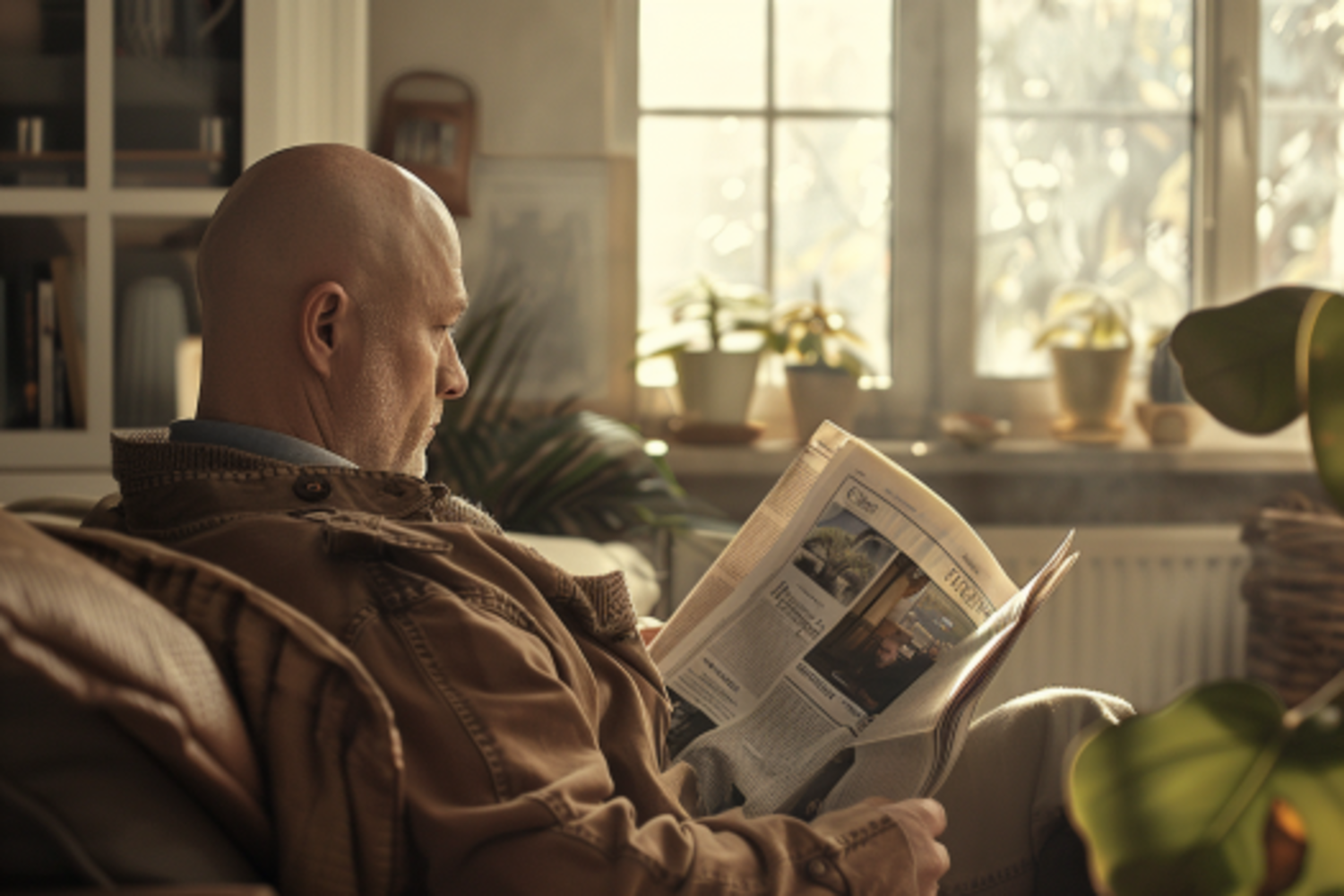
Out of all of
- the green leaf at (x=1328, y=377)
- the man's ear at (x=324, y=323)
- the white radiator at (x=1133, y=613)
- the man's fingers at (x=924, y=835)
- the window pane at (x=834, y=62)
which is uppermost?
the window pane at (x=834, y=62)

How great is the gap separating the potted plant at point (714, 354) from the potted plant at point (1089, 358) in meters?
0.62

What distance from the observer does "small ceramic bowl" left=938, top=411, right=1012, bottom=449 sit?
239 centimetres

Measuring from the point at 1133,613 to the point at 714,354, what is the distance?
1023 mm

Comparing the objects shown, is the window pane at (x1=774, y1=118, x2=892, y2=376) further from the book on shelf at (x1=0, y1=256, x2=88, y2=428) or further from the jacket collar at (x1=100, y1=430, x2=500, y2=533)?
the jacket collar at (x1=100, y1=430, x2=500, y2=533)

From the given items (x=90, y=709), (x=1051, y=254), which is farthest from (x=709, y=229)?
(x=90, y=709)

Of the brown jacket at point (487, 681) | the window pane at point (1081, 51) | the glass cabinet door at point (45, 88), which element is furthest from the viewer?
the window pane at point (1081, 51)

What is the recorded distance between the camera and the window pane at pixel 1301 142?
2.59 m

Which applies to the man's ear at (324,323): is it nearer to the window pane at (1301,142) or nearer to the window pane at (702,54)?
the window pane at (702,54)

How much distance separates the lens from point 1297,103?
8.52 feet

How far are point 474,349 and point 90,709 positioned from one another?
1.94 meters

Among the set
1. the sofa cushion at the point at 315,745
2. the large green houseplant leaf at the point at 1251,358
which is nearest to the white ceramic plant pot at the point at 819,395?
the sofa cushion at the point at 315,745

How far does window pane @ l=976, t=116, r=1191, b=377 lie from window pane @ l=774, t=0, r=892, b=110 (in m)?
0.27

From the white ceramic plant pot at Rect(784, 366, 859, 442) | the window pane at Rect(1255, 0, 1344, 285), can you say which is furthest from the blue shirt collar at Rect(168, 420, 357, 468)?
the window pane at Rect(1255, 0, 1344, 285)

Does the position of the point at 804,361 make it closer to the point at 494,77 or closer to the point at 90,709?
the point at 494,77
